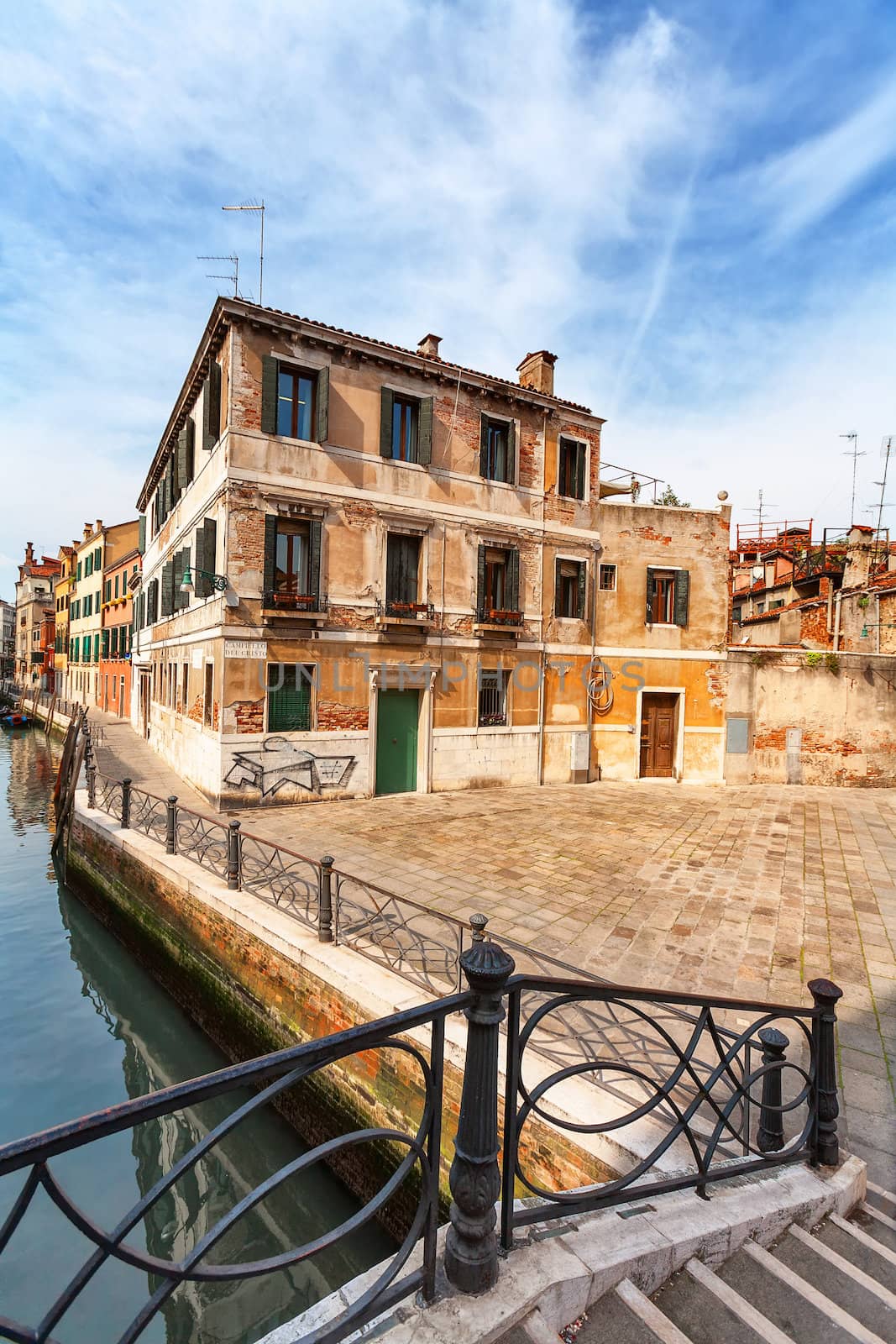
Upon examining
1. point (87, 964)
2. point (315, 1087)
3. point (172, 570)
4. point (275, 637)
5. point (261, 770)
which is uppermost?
point (172, 570)

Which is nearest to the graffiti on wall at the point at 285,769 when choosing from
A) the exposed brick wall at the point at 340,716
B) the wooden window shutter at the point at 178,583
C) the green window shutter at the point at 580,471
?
the exposed brick wall at the point at 340,716

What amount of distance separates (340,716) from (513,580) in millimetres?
5166

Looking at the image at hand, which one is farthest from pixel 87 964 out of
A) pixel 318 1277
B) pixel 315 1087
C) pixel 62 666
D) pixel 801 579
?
pixel 62 666

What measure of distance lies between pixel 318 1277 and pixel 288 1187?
862 mm

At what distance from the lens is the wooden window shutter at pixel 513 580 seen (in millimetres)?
14180

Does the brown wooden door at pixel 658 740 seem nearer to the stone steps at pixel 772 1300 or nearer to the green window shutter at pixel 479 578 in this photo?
the green window shutter at pixel 479 578

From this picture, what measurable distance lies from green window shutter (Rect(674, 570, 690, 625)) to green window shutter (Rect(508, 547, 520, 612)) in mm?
4499

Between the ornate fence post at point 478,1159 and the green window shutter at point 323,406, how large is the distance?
450 inches

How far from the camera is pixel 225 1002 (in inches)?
276

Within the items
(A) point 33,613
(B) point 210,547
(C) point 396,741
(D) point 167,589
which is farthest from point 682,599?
(A) point 33,613

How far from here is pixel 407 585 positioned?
42.8 feet

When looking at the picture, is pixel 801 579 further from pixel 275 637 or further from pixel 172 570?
pixel 172 570

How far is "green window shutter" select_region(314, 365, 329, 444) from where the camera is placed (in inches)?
458

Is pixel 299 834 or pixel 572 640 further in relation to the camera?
pixel 572 640
